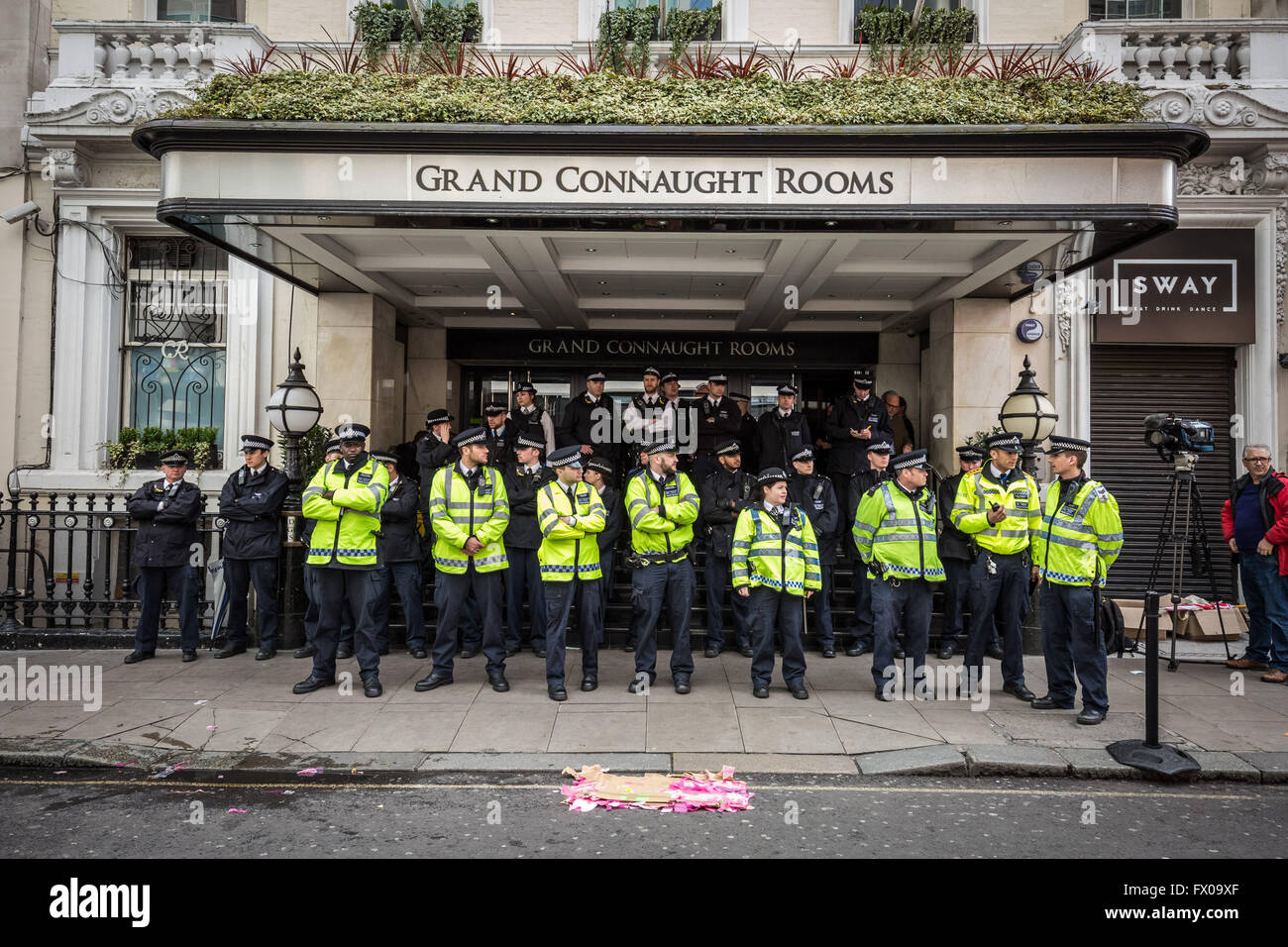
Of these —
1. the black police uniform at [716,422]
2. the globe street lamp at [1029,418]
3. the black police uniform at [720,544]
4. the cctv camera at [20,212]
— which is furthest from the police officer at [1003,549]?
the cctv camera at [20,212]

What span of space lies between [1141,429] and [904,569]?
6.46 metres

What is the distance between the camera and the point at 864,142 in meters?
7.60

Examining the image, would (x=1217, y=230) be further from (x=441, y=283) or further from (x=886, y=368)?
(x=441, y=283)

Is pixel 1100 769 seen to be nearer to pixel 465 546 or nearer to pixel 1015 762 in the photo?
pixel 1015 762

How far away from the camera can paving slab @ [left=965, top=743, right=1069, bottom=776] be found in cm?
570

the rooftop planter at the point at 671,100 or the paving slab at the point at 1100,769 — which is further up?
the rooftop planter at the point at 671,100

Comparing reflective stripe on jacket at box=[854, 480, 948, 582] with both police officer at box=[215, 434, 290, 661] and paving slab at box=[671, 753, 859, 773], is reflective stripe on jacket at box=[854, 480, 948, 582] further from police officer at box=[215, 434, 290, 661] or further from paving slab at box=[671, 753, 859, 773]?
police officer at box=[215, 434, 290, 661]

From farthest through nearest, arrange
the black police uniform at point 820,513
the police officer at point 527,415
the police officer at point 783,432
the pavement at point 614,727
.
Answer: the police officer at point 783,432 → the police officer at point 527,415 → the black police uniform at point 820,513 → the pavement at point 614,727

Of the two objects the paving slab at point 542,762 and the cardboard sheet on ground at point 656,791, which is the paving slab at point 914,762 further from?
the paving slab at point 542,762

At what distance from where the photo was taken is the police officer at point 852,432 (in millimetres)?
10508

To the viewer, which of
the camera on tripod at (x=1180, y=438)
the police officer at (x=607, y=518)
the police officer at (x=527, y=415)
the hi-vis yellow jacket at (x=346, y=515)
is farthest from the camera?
the police officer at (x=527, y=415)

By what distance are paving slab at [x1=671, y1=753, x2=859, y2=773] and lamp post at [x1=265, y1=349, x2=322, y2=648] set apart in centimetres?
528

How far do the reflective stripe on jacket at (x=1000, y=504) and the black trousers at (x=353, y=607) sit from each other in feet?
17.5

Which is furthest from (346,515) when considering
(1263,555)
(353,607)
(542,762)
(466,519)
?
(1263,555)
